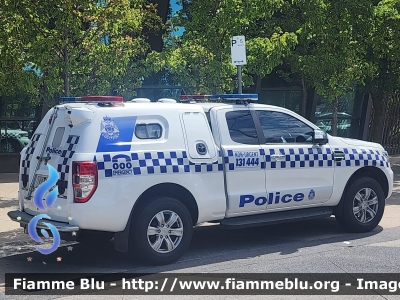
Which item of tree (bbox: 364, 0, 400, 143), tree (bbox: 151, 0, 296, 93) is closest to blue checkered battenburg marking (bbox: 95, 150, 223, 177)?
tree (bbox: 151, 0, 296, 93)

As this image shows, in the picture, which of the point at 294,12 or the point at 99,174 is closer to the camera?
the point at 99,174

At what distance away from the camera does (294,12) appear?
45.0ft

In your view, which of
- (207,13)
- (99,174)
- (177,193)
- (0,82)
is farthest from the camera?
(207,13)

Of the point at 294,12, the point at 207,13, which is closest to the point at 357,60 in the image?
the point at 294,12

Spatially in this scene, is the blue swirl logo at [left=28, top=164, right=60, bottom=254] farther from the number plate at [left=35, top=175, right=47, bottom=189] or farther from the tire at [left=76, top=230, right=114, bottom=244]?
the tire at [left=76, top=230, right=114, bottom=244]

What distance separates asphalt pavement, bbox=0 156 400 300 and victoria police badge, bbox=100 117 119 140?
4.89ft

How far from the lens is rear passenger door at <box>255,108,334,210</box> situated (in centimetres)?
773

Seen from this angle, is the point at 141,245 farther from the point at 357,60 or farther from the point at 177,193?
the point at 357,60

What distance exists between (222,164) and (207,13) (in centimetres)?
513

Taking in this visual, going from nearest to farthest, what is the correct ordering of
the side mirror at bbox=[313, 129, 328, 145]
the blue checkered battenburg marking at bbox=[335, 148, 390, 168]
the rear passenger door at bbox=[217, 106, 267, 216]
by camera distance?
the rear passenger door at bbox=[217, 106, 267, 216] → the side mirror at bbox=[313, 129, 328, 145] → the blue checkered battenburg marking at bbox=[335, 148, 390, 168]

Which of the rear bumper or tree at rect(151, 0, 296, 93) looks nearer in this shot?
the rear bumper

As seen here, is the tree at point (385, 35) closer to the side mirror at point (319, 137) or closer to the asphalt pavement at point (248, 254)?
the asphalt pavement at point (248, 254)

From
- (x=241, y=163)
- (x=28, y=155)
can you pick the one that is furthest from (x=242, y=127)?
(x=28, y=155)

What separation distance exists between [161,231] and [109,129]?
1.29m
